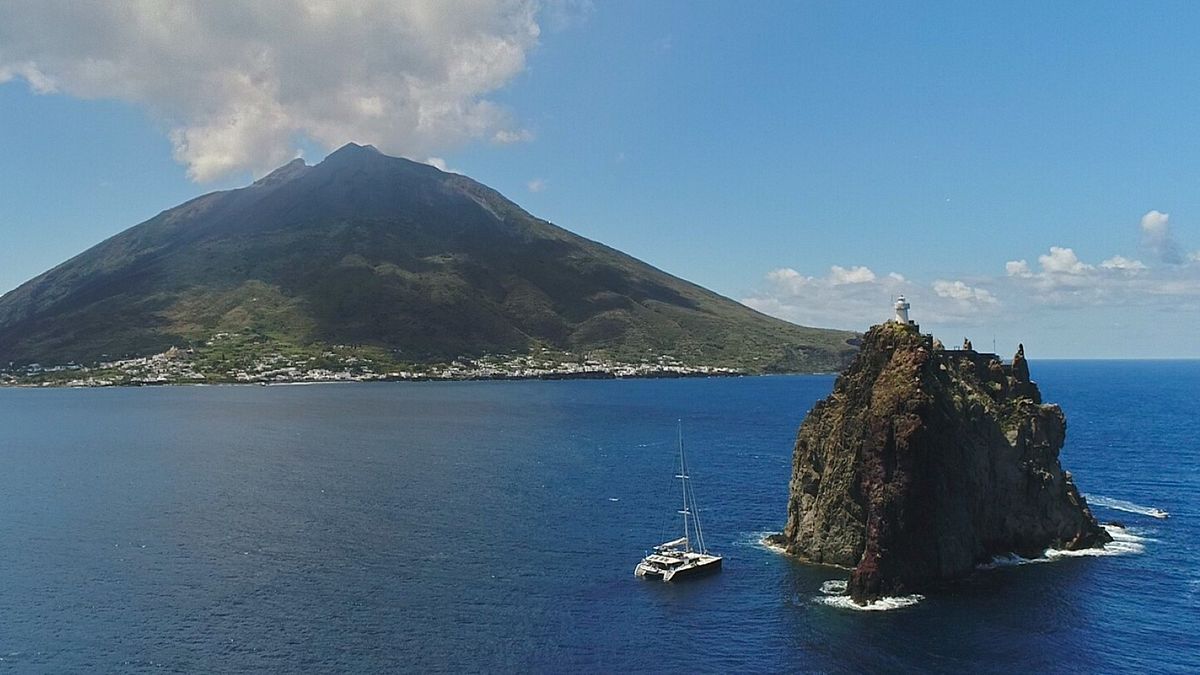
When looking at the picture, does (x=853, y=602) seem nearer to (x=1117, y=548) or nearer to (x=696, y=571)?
(x=696, y=571)

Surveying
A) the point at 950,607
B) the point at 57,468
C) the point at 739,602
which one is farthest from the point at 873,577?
the point at 57,468

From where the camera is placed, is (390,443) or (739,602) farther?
(390,443)

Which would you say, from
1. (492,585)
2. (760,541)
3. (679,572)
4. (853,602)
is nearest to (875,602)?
(853,602)

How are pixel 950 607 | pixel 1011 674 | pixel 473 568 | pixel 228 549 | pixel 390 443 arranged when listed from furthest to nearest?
pixel 390 443
pixel 228 549
pixel 473 568
pixel 950 607
pixel 1011 674

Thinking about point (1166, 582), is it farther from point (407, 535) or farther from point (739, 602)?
point (407, 535)

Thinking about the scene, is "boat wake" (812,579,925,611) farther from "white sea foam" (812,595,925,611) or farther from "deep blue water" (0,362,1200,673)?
"deep blue water" (0,362,1200,673)

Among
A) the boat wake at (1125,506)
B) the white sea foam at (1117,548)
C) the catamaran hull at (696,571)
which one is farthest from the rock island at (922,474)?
the boat wake at (1125,506)
